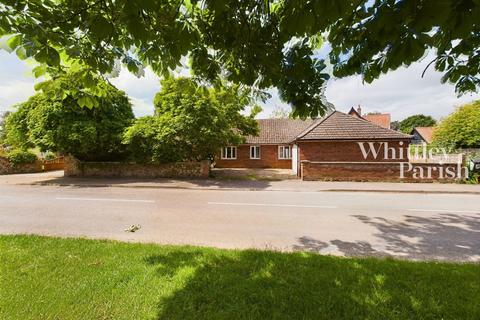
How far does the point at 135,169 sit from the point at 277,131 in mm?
16551

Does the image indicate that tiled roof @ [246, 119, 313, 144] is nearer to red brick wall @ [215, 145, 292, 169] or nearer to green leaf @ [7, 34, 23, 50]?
red brick wall @ [215, 145, 292, 169]

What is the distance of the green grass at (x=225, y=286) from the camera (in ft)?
9.82

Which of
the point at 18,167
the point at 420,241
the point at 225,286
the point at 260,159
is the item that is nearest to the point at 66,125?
the point at 18,167

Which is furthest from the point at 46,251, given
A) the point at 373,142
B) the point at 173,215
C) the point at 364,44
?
the point at 373,142

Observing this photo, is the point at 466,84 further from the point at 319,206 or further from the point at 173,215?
the point at 173,215

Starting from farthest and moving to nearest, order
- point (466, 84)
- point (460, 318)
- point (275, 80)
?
1. point (275, 80)
2. point (466, 84)
3. point (460, 318)

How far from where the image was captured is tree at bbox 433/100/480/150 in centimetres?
2384

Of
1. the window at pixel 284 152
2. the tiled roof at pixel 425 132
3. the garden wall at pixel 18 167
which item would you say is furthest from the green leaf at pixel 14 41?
the tiled roof at pixel 425 132

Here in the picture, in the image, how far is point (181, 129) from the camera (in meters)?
16.0

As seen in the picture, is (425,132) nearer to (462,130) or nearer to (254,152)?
(462,130)

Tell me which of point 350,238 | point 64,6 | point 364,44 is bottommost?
point 350,238

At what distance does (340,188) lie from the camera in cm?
1353

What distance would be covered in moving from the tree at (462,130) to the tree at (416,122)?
49.4 meters

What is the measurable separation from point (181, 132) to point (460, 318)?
15.2m
